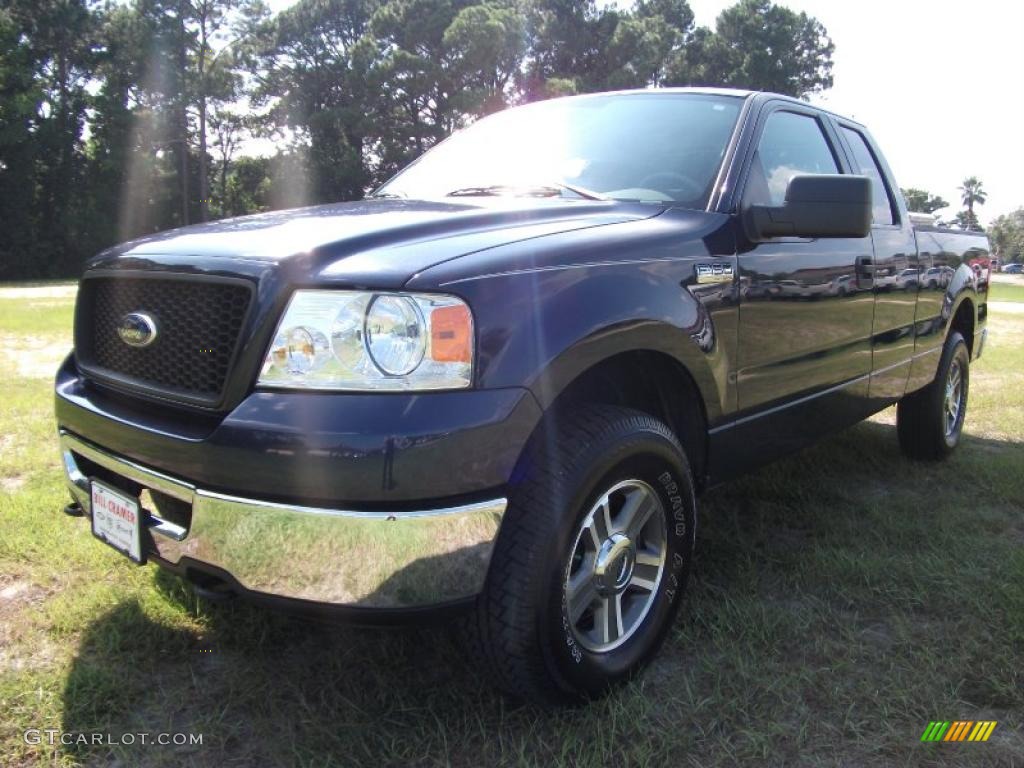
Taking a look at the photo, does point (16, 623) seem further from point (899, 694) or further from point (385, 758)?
point (899, 694)

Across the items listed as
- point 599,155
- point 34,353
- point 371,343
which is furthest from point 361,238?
Result: point 34,353

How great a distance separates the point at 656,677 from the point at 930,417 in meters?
2.98

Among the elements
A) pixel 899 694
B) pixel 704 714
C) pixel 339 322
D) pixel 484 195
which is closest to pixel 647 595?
pixel 704 714

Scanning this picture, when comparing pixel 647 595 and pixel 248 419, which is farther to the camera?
pixel 647 595

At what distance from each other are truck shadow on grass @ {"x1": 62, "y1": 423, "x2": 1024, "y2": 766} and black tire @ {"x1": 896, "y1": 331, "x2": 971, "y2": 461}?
141 centimetres

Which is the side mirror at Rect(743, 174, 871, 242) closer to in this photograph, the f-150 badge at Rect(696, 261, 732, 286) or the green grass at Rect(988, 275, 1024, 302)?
the f-150 badge at Rect(696, 261, 732, 286)

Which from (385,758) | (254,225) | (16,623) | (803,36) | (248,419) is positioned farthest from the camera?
(803,36)

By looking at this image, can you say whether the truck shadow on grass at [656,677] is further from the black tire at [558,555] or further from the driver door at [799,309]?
the driver door at [799,309]

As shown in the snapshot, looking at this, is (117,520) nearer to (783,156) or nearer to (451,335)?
(451,335)

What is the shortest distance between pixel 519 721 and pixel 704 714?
1.62 ft

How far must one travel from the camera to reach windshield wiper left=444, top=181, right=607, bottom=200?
2713 millimetres

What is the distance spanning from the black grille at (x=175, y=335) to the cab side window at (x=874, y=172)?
309cm

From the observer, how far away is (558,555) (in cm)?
188

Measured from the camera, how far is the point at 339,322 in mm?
1732
